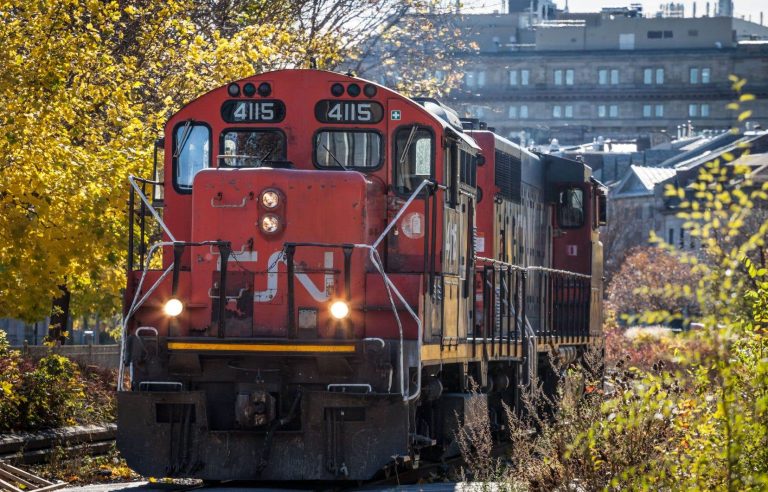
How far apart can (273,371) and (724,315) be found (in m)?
5.98

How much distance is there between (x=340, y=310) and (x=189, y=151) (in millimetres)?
2437

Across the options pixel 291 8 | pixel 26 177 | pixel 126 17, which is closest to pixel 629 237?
pixel 291 8

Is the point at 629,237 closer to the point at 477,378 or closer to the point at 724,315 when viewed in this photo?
the point at 477,378

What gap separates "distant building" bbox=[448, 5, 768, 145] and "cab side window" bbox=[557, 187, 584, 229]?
138837 mm

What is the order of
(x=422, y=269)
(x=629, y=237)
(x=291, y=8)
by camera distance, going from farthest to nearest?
(x=629, y=237)
(x=291, y=8)
(x=422, y=269)

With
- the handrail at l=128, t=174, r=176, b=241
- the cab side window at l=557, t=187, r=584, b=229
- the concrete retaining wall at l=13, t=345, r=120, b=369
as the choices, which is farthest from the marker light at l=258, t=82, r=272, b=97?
the concrete retaining wall at l=13, t=345, r=120, b=369

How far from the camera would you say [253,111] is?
1446 centimetres

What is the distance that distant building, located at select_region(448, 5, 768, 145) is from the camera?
16312 centimetres

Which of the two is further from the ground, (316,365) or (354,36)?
(354,36)

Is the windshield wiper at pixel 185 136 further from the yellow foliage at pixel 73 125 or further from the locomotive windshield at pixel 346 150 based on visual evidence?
the yellow foliage at pixel 73 125

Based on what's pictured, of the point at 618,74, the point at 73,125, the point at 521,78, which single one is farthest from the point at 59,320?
the point at 618,74

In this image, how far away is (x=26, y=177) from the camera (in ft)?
60.0

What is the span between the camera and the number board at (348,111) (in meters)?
14.3

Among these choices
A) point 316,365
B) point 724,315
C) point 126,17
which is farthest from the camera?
point 126,17
